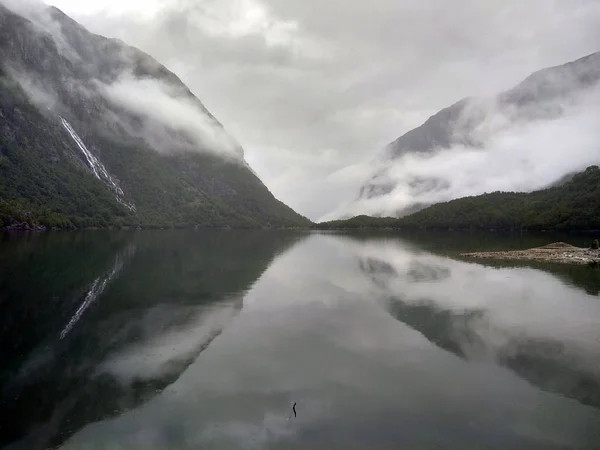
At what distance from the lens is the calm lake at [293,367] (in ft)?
41.2

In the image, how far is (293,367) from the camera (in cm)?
1770

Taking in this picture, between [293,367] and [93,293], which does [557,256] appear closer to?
[293,367]

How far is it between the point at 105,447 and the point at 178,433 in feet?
6.17

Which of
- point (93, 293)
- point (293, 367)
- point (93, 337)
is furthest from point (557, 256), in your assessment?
point (93, 337)

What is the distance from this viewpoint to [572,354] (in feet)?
64.0

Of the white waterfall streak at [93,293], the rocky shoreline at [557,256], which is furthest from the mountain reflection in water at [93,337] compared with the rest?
the rocky shoreline at [557,256]

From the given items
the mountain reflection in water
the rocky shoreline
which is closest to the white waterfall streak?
the mountain reflection in water

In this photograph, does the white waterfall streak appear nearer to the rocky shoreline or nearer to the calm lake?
the calm lake

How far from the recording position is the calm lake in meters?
12.6

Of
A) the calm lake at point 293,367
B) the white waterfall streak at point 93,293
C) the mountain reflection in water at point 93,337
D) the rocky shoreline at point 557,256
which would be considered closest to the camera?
the calm lake at point 293,367

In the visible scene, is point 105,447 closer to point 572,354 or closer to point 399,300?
point 572,354

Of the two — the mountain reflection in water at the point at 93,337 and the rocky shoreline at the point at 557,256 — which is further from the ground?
the rocky shoreline at the point at 557,256

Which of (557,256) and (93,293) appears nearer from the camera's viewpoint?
(93,293)

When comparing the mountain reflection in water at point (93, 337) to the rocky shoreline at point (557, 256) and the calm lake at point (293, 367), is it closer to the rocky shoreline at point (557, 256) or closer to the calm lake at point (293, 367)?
the calm lake at point (293, 367)
